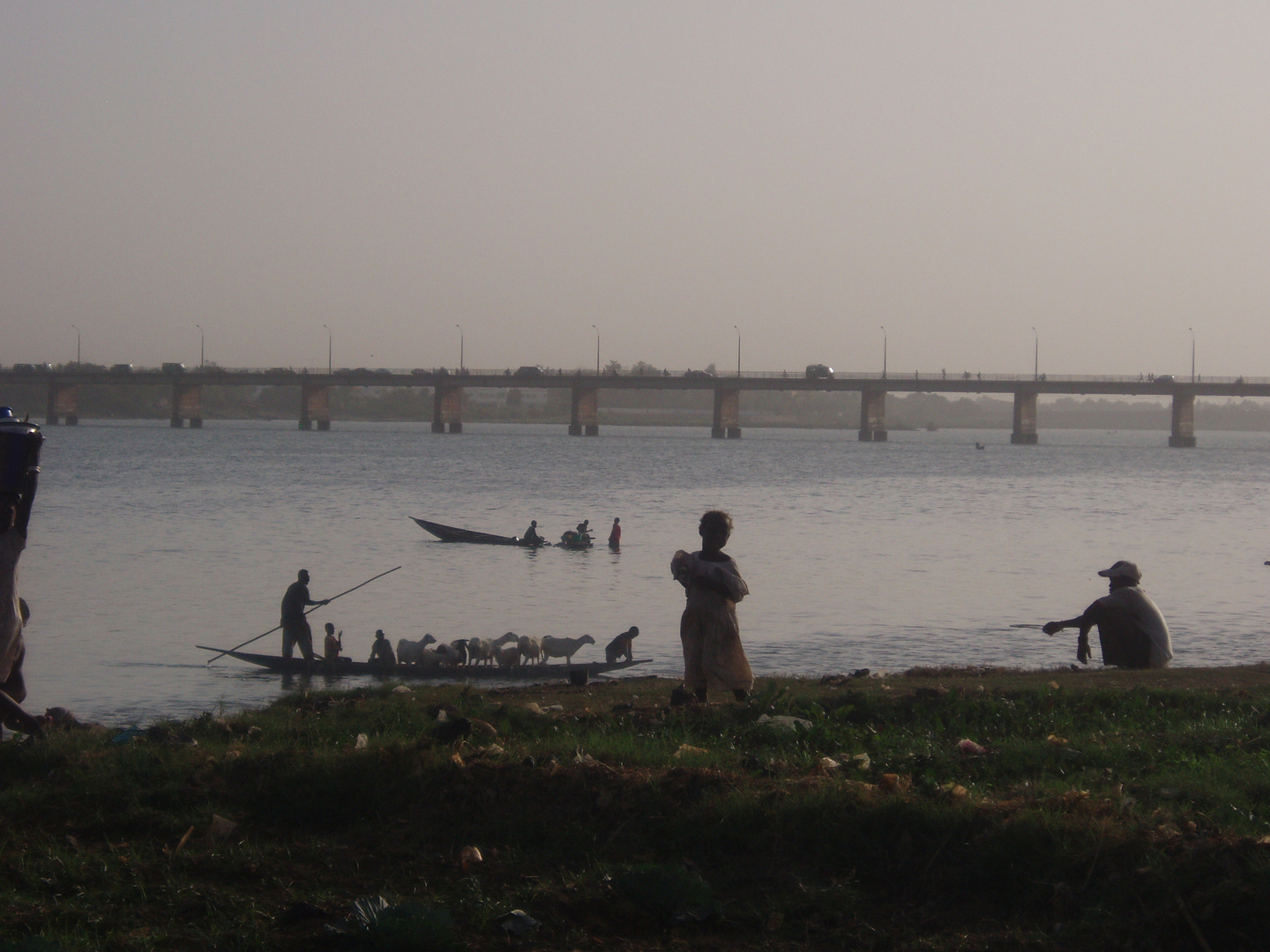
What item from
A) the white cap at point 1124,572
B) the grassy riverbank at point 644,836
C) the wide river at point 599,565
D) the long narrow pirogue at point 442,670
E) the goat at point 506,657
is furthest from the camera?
the wide river at point 599,565

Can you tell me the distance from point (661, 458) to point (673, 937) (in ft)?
329

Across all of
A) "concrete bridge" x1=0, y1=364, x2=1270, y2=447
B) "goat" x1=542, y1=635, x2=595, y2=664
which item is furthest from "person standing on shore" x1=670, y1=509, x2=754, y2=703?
"concrete bridge" x1=0, y1=364, x2=1270, y2=447

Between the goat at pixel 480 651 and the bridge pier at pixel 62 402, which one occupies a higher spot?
the bridge pier at pixel 62 402

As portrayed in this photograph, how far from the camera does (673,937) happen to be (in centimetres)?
508

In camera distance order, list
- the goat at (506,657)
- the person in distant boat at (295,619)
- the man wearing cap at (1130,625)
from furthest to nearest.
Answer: the person in distant boat at (295,619) < the goat at (506,657) < the man wearing cap at (1130,625)

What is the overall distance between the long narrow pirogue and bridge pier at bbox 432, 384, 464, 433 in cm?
13813

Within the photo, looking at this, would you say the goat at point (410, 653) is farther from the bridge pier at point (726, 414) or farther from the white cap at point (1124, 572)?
the bridge pier at point (726, 414)

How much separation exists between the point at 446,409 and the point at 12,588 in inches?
5918

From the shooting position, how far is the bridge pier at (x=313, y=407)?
516 feet

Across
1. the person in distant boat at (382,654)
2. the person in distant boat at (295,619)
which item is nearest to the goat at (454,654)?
the person in distant boat at (382,654)

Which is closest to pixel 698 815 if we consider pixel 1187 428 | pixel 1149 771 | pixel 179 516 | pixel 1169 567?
pixel 1149 771

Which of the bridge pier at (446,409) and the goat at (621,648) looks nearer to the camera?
the goat at (621,648)

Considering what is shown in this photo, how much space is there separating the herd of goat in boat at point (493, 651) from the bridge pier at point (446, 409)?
454 ft

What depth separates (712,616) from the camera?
8.65m
